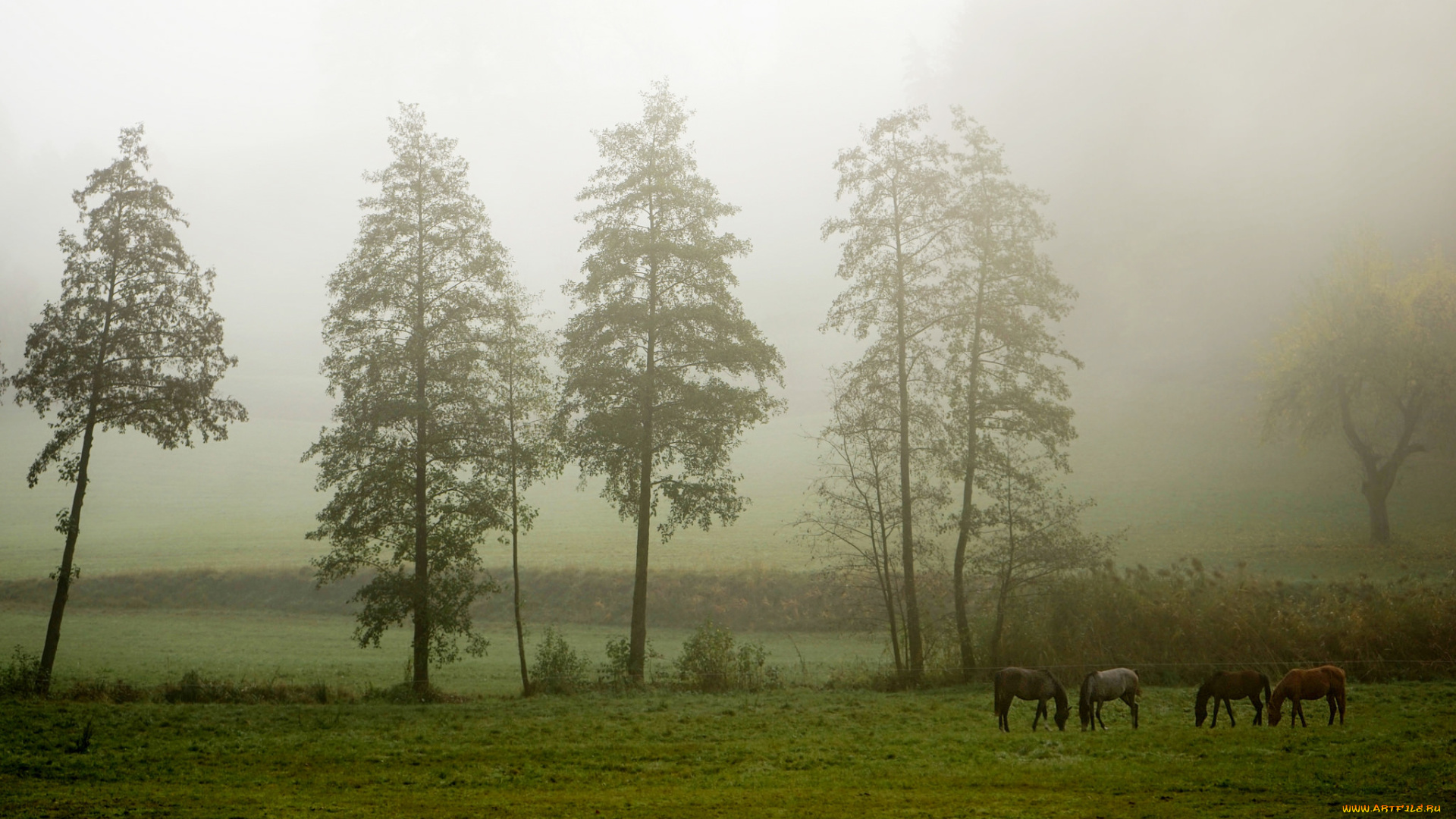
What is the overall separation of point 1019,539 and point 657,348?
504 inches

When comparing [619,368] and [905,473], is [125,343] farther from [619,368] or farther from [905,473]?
[905,473]

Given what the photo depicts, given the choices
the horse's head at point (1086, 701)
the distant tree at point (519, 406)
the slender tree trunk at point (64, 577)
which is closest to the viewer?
the horse's head at point (1086, 701)

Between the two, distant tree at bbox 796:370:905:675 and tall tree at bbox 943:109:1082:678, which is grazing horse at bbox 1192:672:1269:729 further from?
distant tree at bbox 796:370:905:675

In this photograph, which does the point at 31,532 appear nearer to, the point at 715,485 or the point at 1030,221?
the point at 715,485

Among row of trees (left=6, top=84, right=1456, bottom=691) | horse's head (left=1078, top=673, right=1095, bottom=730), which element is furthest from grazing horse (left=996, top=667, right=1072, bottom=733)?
row of trees (left=6, top=84, right=1456, bottom=691)

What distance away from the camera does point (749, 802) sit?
10766 millimetres

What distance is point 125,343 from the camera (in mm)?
24547

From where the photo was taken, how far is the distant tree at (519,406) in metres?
24.8

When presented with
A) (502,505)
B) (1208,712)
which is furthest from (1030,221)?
(502,505)

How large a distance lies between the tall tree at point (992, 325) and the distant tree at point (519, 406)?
42.5 ft


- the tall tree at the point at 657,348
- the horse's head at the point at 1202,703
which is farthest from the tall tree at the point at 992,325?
the horse's head at the point at 1202,703

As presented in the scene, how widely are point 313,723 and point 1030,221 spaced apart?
24.5 m

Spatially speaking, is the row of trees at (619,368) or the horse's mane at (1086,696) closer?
the horse's mane at (1086,696)

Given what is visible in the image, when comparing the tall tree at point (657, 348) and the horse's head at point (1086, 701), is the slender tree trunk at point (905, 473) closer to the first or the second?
the tall tree at point (657, 348)
